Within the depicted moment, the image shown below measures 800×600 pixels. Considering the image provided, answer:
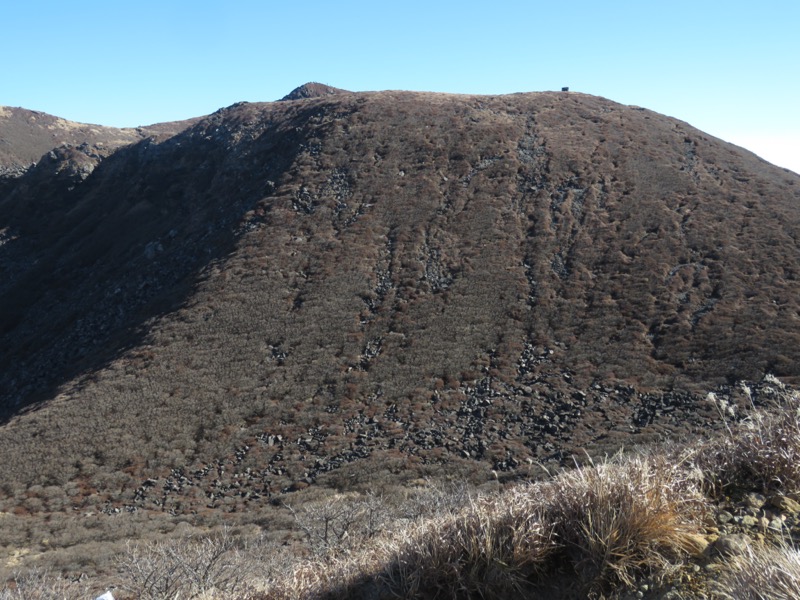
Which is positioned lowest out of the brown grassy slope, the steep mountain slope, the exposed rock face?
the brown grassy slope

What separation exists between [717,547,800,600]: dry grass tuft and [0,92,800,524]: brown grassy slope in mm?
19431

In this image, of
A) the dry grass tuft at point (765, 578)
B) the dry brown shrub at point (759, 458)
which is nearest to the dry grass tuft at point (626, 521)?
the dry brown shrub at point (759, 458)

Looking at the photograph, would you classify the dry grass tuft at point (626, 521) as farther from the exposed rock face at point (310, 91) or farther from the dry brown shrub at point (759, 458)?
the exposed rock face at point (310, 91)

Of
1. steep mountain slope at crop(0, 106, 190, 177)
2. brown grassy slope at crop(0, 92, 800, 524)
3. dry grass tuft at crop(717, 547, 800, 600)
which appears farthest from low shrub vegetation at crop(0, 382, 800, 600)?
steep mountain slope at crop(0, 106, 190, 177)

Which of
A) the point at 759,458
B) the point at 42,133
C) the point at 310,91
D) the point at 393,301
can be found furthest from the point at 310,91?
the point at 759,458

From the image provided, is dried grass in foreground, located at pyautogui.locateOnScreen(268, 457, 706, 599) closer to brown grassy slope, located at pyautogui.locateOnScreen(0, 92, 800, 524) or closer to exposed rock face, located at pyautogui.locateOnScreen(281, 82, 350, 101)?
brown grassy slope, located at pyautogui.locateOnScreen(0, 92, 800, 524)

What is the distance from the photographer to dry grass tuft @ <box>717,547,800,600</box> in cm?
294

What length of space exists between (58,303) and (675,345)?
1847 inches

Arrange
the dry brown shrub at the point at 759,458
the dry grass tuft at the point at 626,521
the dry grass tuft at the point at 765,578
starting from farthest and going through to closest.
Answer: the dry brown shrub at the point at 759,458
the dry grass tuft at the point at 626,521
the dry grass tuft at the point at 765,578

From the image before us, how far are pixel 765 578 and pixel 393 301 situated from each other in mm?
32092

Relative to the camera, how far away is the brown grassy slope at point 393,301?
24.9 metres

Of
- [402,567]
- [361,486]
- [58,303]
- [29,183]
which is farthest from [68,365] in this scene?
[29,183]

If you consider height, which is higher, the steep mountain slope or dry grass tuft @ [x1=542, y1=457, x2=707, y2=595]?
the steep mountain slope

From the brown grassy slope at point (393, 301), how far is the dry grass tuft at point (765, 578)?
19431 mm
